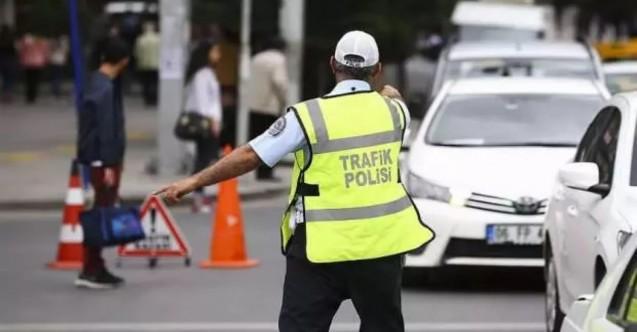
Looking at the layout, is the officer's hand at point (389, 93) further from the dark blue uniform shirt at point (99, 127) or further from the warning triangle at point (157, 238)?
the warning triangle at point (157, 238)

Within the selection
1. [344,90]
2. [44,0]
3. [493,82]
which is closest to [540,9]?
[44,0]

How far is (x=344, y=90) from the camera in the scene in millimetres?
6801

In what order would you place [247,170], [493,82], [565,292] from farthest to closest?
1. [493,82]
2. [565,292]
3. [247,170]

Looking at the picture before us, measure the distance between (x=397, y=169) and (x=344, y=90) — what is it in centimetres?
37

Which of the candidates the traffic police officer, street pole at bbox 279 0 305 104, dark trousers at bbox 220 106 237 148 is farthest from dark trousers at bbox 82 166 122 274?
street pole at bbox 279 0 305 104

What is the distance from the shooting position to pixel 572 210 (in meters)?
9.49

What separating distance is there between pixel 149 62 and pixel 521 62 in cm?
2088

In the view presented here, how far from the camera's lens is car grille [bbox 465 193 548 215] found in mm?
11539

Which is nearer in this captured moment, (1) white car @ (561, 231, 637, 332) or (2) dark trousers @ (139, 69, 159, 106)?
(1) white car @ (561, 231, 637, 332)

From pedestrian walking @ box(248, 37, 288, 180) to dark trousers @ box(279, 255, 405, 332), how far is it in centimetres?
1330

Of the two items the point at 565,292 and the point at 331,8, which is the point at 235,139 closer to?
the point at 331,8

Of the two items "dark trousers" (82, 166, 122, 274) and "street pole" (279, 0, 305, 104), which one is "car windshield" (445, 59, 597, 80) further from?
"dark trousers" (82, 166, 122, 274)

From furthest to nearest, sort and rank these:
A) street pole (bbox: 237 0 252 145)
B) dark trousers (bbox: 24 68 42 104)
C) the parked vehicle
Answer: dark trousers (bbox: 24 68 42 104) → the parked vehicle → street pole (bbox: 237 0 252 145)

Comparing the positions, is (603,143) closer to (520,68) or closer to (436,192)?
(436,192)
